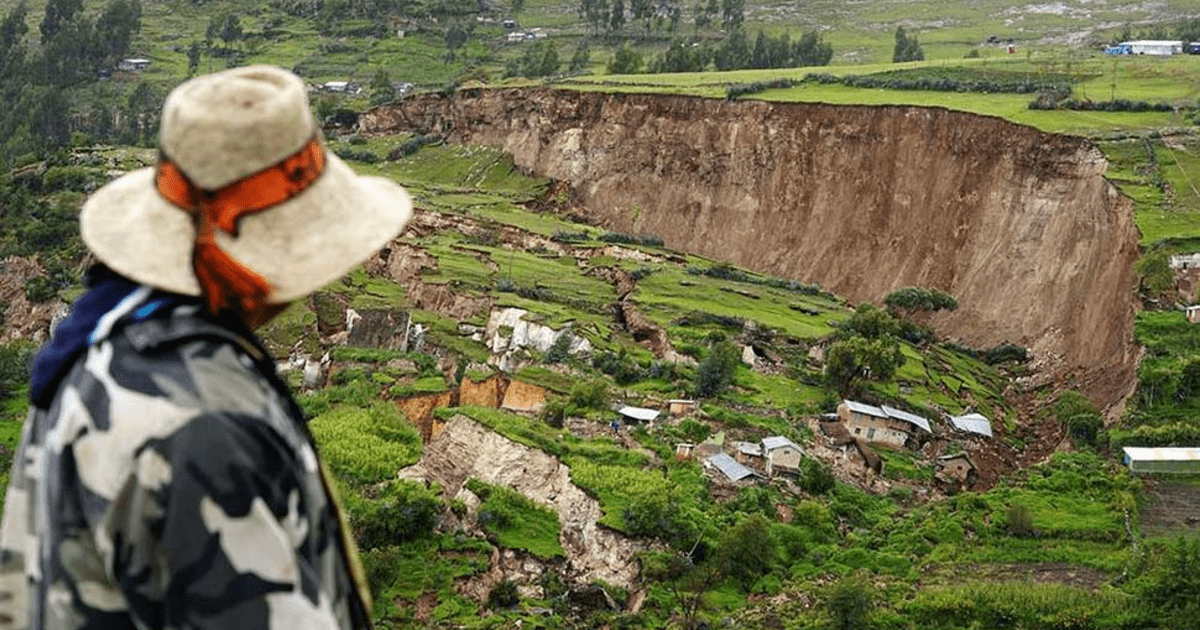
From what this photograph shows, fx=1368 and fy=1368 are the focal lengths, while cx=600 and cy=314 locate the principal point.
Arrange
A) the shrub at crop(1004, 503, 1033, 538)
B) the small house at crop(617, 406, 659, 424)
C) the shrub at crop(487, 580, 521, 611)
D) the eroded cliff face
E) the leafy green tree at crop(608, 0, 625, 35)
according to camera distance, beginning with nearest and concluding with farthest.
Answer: the shrub at crop(487, 580, 521, 611) → the shrub at crop(1004, 503, 1033, 538) → the small house at crop(617, 406, 659, 424) → the eroded cliff face → the leafy green tree at crop(608, 0, 625, 35)

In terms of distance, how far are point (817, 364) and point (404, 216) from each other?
41.2 meters

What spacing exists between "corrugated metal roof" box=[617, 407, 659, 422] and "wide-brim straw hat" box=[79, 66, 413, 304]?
32284 millimetres

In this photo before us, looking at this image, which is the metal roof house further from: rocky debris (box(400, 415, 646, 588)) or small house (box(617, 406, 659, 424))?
rocky debris (box(400, 415, 646, 588))

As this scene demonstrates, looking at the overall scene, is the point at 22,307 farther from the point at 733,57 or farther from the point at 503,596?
the point at 733,57

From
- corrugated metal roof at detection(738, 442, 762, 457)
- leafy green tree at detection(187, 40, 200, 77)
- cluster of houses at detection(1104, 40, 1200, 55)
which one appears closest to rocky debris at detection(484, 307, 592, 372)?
corrugated metal roof at detection(738, 442, 762, 457)

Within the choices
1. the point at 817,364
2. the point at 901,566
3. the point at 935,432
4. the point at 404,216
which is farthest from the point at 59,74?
the point at 404,216

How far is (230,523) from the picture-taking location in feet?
9.90

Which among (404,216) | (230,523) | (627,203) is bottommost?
(627,203)

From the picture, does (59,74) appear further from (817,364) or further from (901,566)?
(901,566)

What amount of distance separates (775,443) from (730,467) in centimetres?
196

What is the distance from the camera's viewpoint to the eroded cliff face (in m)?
50.2

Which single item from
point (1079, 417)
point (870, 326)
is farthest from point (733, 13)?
point (1079, 417)

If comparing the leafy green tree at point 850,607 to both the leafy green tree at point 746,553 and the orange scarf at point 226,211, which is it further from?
the orange scarf at point 226,211

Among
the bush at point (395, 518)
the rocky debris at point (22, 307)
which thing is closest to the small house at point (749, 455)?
the bush at point (395, 518)
